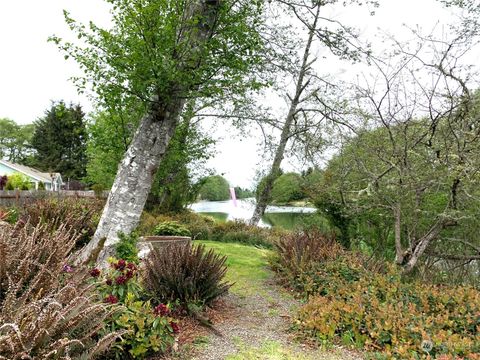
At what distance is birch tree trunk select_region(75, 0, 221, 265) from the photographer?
450 cm

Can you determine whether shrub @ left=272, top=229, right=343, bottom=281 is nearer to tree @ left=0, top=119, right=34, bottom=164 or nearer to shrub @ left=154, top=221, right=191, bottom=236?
shrub @ left=154, top=221, right=191, bottom=236

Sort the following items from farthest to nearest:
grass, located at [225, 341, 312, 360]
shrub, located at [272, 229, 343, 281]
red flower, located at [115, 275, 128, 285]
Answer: shrub, located at [272, 229, 343, 281] < grass, located at [225, 341, 312, 360] < red flower, located at [115, 275, 128, 285]

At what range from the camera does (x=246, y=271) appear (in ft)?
21.3

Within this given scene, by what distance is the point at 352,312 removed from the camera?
3.70m

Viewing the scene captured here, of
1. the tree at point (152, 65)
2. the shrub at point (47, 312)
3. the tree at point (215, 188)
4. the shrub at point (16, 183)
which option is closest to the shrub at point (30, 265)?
the shrub at point (47, 312)

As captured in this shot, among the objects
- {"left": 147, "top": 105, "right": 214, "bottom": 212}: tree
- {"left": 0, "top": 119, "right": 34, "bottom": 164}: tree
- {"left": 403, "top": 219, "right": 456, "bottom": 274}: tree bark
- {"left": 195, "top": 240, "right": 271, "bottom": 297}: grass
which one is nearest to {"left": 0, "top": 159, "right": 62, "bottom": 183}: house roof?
{"left": 0, "top": 119, "right": 34, "bottom": 164}: tree

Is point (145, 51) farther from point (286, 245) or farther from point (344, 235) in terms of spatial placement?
point (344, 235)

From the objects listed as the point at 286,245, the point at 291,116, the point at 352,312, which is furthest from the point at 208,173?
the point at 352,312

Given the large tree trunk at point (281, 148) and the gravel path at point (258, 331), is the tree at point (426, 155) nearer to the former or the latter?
the gravel path at point (258, 331)

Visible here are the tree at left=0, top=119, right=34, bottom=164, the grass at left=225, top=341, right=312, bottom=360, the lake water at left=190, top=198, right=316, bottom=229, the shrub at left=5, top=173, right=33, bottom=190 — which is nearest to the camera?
the grass at left=225, top=341, right=312, bottom=360

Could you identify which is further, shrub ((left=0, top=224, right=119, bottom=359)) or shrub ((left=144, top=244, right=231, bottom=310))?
shrub ((left=144, top=244, right=231, bottom=310))

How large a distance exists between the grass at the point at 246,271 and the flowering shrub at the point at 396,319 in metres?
1.08

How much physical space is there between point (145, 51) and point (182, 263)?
2298 mm

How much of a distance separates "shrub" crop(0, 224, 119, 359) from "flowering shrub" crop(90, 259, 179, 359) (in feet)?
0.56
